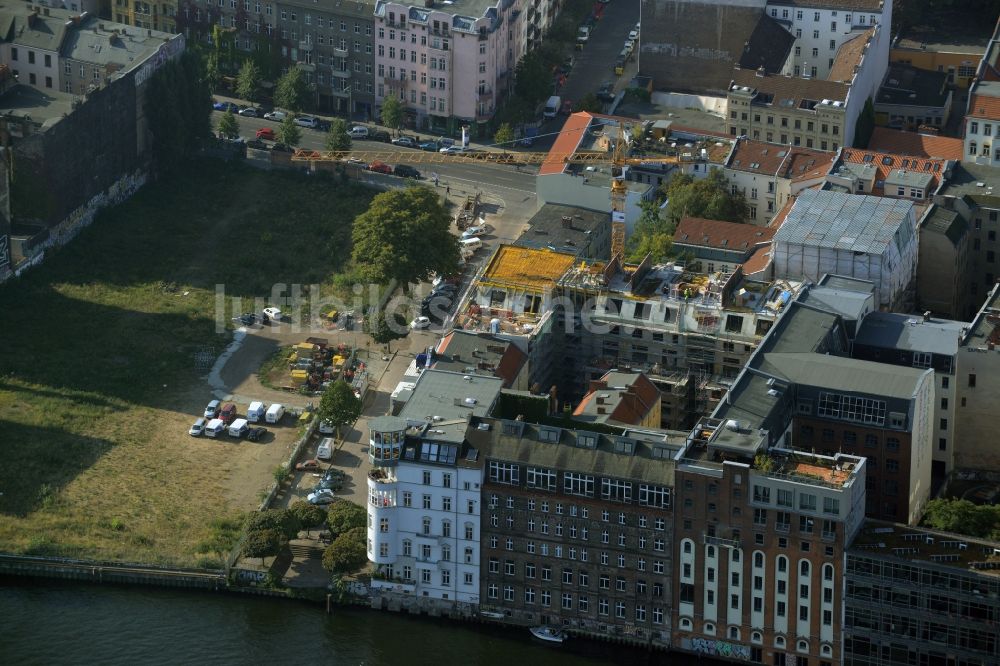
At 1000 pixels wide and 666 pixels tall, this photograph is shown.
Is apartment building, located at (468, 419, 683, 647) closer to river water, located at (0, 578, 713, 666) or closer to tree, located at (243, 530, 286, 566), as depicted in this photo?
river water, located at (0, 578, 713, 666)

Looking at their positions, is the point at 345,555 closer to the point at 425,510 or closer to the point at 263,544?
the point at 263,544

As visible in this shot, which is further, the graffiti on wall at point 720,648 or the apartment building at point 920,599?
the graffiti on wall at point 720,648

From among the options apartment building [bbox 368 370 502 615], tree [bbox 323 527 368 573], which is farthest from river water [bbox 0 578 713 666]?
tree [bbox 323 527 368 573]

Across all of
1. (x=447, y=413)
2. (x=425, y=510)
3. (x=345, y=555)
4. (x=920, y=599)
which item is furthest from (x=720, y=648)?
(x=345, y=555)

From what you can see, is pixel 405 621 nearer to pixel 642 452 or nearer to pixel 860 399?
pixel 642 452

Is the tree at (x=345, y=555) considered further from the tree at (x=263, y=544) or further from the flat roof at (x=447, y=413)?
the flat roof at (x=447, y=413)

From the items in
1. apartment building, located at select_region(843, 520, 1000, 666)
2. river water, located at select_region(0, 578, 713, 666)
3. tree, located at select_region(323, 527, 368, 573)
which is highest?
apartment building, located at select_region(843, 520, 1000, 666)

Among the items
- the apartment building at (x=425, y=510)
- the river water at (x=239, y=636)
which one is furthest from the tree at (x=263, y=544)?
the apartment building at (x=425, y=510)

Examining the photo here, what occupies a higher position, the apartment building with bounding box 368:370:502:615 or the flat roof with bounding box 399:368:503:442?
the flat roof with bounding box 399:368:503:442
